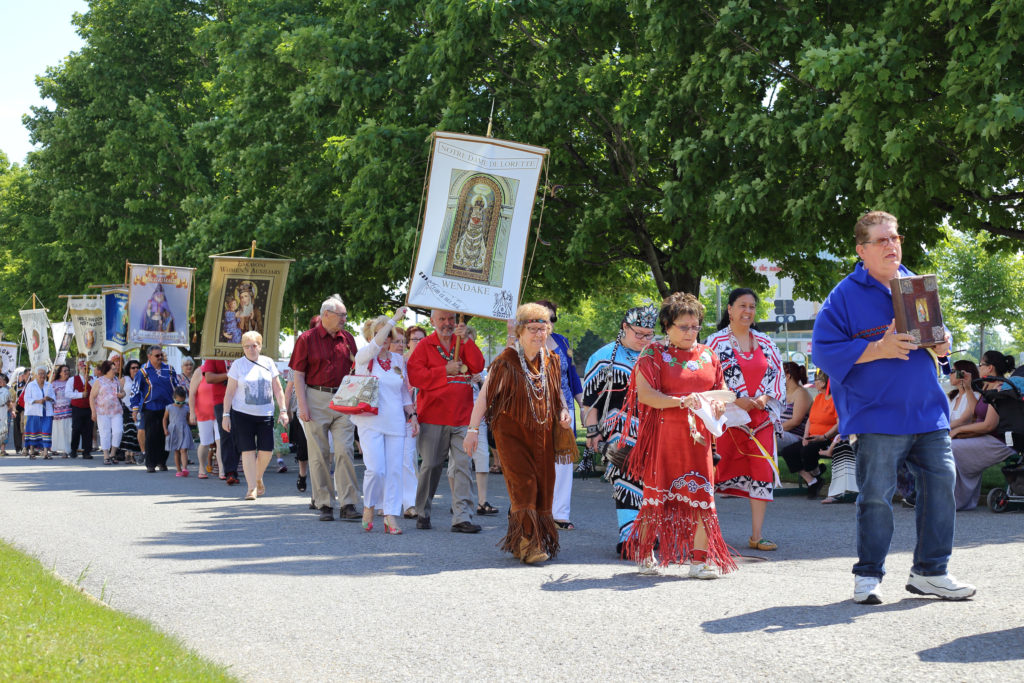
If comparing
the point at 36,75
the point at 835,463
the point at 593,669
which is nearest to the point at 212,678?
the point at 593,669

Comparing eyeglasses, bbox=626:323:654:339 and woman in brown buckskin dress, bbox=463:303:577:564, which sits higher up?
eyeglasses, bbox=626:323:654:339

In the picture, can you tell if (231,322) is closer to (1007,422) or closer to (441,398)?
(441,398)

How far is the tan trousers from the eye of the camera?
10930 mm

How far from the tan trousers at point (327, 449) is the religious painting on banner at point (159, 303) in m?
11.6

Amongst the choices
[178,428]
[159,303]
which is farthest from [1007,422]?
[159,303]

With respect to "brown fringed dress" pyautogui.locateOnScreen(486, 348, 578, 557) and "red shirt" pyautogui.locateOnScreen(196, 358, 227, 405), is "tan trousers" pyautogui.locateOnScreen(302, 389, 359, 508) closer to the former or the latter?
"brown fringed dress" pyautogui.locateOnScreen(486, 348, 578, 557)

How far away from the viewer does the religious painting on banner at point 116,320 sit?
1065 inches

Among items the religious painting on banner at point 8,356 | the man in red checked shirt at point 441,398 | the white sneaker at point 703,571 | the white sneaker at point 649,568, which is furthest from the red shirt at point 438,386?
the religious painting on banner at point 8,356

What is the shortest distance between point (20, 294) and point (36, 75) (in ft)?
23.5

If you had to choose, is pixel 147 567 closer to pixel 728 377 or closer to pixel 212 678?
pixel 212 678

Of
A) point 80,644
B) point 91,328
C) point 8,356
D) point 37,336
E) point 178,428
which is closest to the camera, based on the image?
point 80,644

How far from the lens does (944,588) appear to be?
20.7 feet

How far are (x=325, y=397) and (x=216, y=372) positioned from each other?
5876 mm

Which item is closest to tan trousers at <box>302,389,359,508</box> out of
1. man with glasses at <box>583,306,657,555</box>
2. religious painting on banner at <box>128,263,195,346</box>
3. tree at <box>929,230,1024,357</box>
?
man with glasses at <box>583,306,657,555</box>
